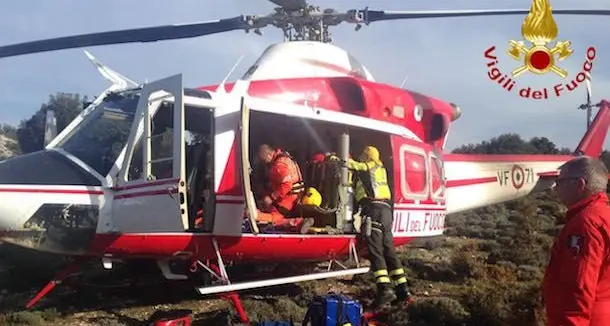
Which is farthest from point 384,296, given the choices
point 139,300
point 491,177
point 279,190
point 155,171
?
point 491,177

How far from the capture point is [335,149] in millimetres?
8039

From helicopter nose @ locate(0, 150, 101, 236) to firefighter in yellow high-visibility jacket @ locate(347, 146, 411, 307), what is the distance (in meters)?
3.23

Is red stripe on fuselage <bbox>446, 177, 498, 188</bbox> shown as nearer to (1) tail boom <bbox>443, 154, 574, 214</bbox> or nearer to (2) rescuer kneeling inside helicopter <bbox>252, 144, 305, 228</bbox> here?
(1) tail boom <bbox>443, 154, 574, 214</bbox>

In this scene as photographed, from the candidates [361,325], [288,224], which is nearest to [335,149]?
[288,224]

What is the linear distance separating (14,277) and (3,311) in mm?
2080

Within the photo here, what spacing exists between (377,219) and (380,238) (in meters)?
0.24

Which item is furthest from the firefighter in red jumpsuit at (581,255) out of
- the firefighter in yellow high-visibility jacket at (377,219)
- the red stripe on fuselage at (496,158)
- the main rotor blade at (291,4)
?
the red stripe on fuselage at (496,158)

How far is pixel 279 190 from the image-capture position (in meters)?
7.14

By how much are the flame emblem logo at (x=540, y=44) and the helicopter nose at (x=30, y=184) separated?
559cm

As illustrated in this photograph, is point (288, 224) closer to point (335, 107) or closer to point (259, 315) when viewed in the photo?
point (259, 315)

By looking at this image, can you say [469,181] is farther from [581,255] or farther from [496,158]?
[581,255]

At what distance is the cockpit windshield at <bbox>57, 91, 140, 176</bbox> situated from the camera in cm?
639

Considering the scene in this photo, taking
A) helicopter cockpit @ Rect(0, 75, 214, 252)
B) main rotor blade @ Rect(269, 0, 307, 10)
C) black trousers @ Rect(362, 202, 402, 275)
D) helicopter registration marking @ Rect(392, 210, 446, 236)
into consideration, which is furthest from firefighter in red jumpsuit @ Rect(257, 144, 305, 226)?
main rotor blade @ Rect(269, 0, 307, 10)

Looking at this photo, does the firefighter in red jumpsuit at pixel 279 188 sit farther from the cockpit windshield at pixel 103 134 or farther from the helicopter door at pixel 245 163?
the cockpit windshield at pixel 103 134
